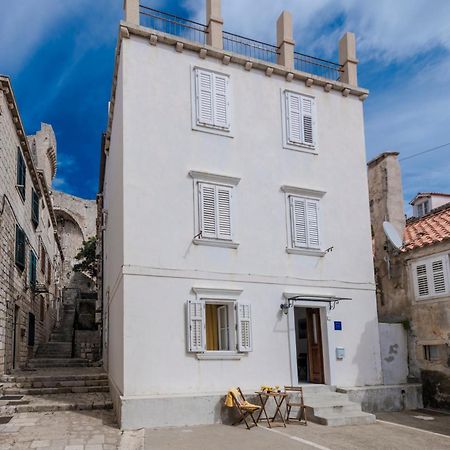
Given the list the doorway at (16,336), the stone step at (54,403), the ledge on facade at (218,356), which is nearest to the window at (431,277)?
the ledge on facade at (218,356)

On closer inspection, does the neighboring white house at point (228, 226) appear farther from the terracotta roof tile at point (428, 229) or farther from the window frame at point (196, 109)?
the terracotta roof tile at point (428, 229)

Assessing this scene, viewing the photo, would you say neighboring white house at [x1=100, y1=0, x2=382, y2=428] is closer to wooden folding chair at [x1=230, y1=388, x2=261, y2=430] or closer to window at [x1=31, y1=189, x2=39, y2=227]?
wooden folding chair at [x1=230, y1=388, x2=261, y2=430]

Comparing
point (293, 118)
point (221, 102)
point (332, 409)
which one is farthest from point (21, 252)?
point (332, 409)

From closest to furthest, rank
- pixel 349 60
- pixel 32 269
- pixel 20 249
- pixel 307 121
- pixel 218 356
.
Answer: pixel 218 356 < pixel 307 121 < pixel 349 60 < pixel 20 249 < pixel 32 269

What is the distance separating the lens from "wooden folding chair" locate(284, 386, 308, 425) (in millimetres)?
11094

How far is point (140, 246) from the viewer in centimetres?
1141

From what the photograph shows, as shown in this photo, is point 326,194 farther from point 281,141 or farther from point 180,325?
point 180,325

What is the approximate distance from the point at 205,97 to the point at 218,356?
6.19 m

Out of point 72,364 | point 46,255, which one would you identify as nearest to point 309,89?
point 72,364

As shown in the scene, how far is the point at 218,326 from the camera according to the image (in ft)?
41.2

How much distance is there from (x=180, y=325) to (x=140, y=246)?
1922 millimetres

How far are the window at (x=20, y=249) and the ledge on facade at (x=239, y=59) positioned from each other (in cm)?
742

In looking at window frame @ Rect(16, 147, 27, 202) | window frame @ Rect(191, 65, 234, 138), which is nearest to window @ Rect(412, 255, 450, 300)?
window frame @ Rect(191, 65, 234, 138)

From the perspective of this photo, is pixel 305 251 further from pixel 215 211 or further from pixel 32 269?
pixel 32 269
